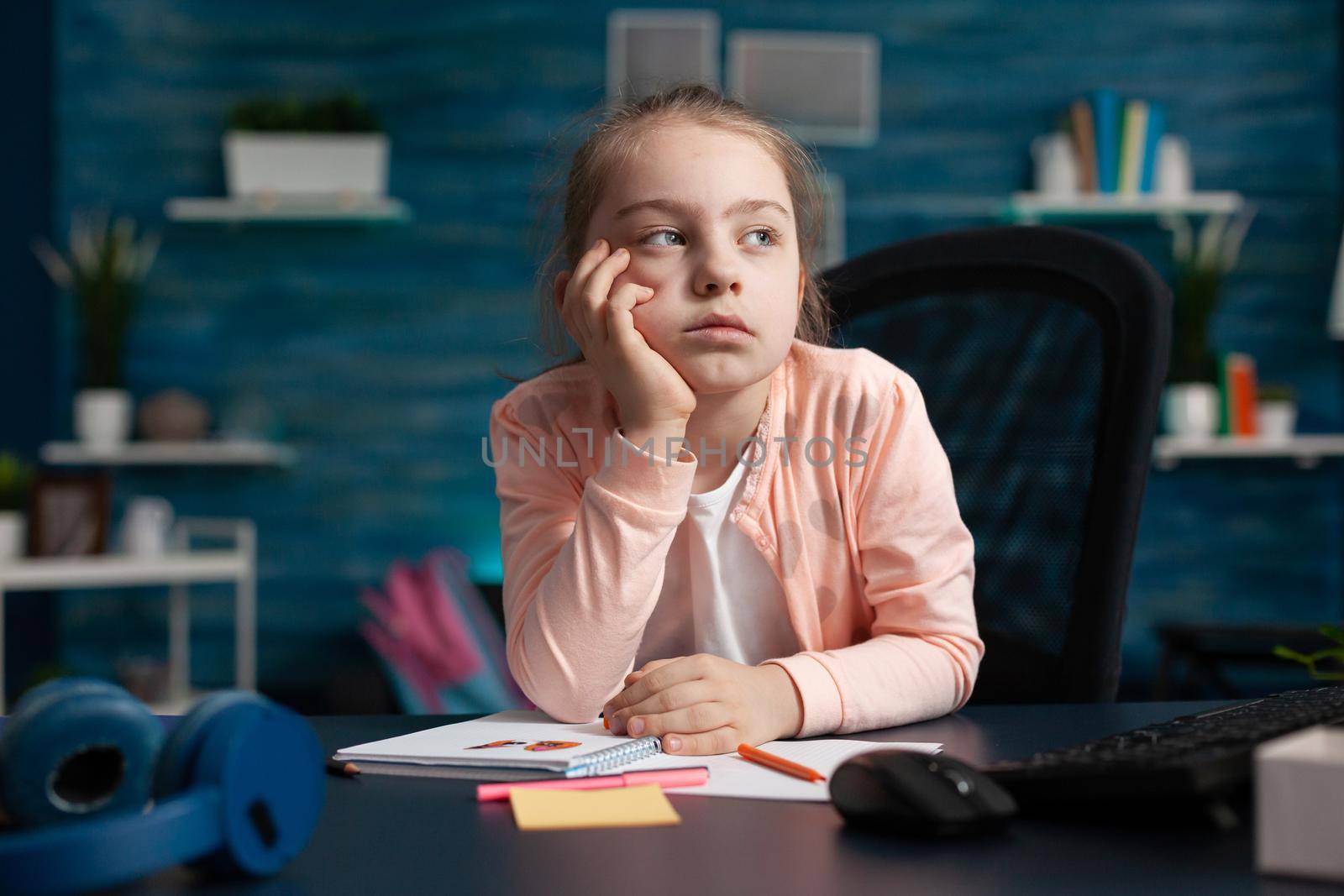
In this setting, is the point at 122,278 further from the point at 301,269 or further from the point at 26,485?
the point at 26,485

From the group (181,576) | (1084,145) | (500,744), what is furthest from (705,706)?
(1084,145)

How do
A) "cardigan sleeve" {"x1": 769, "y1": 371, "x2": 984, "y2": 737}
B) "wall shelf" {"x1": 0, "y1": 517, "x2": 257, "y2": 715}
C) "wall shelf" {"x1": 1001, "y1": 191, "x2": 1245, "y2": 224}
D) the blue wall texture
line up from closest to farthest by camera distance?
"cardigan sleeve" {"x1": 769, "y1": 371, "x2": 984, "y2": 737}, "wall shelf" {"x1": 0, "y1": 517, "x2": 257, "y2": 715}, "wall shelf" {"x1": 1001, "y1": 191, "x2": 1245, "y2": 224}, the blue wall texture

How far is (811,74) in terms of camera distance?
3475 millimetres

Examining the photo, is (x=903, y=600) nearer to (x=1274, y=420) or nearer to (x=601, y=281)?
(x=601, y=281)

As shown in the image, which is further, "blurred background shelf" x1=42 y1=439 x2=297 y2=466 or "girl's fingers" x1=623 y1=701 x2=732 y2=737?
"blurred background shelf" x1=42 y1=439 x2=297 y2=466

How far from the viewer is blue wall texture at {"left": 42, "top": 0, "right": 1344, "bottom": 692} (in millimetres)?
3447

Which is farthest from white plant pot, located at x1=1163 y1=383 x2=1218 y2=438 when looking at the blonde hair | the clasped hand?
the clasped hand

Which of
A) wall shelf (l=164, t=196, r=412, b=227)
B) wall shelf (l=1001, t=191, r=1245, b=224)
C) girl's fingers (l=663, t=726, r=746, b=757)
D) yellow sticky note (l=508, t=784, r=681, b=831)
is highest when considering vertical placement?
wall shelf (l=1001, t=191, r=1245, b=224)

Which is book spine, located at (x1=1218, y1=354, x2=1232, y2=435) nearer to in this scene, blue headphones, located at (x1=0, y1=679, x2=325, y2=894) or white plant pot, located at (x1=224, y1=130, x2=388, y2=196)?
white plant pot, located at (x1=224, y1=130, x2=388, y2=196)

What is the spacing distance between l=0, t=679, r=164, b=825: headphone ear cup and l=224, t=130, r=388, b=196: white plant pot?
304 cm

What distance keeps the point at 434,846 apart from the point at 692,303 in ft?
1.72

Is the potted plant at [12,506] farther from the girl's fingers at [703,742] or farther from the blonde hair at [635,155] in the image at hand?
the girl's fingers at [703,742]

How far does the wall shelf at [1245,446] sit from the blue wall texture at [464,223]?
0.15 metres

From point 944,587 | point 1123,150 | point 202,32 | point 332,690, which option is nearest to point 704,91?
point 944,587
